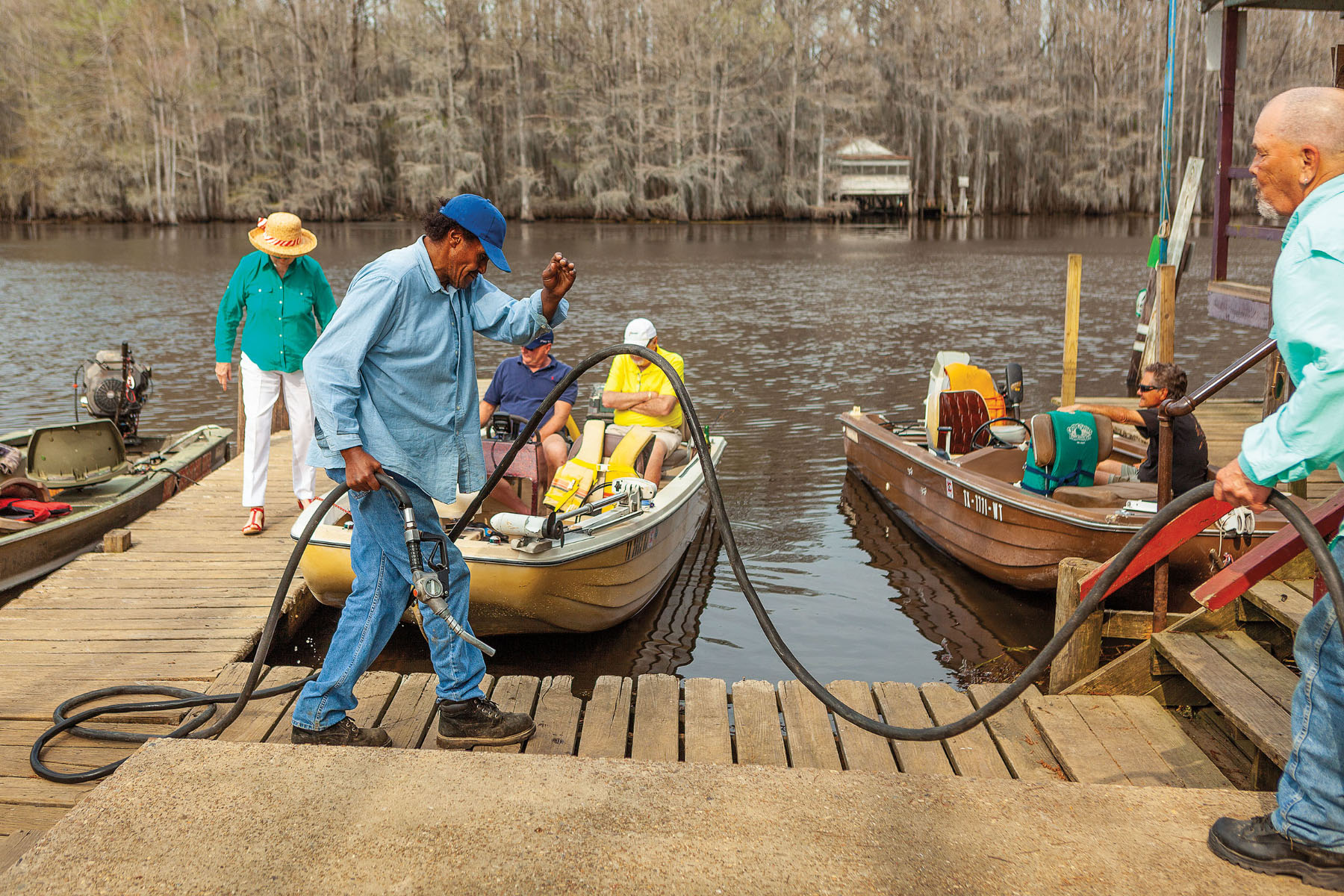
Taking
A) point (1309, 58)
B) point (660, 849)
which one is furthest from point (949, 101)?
point (660, 849)

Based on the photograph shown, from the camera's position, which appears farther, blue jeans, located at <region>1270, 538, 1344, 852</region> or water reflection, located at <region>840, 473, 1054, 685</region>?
water reflection, located at <region>840, 473, 1054, 685</region>

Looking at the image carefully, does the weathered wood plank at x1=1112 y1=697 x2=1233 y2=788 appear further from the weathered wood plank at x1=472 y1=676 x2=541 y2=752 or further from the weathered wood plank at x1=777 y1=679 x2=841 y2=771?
the weathered wood plank at x1=472 y1=676 x2=541 y2=752

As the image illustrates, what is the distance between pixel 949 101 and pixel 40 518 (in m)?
71.0

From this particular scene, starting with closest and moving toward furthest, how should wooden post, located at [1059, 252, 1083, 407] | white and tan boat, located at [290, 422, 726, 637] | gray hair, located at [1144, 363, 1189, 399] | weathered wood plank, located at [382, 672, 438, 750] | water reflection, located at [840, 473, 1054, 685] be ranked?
weathered wood plank, located at [382, 672, 438, 750], white and tan boat, located at [290, 422, 726, 637], gray hair, located at [1144, 363, 1189, 399], water reflection, located at [840, 473, 1054, 685], wooden post, located at [1059, 252, 1083, 407]

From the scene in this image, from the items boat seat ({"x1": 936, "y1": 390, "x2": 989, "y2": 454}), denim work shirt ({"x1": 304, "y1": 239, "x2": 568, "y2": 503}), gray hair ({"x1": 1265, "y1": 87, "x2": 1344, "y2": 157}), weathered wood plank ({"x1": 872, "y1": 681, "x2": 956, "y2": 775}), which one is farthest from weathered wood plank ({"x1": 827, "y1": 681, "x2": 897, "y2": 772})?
boat seat ({"x1": 936, "y1": 390, "x2": 989, "y2": 454})

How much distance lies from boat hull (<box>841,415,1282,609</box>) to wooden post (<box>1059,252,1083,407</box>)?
129 inches

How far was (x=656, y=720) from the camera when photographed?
427 centimetres

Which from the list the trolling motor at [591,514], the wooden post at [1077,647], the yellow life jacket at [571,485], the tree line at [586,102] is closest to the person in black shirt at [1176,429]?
the wooden post at [1077,647]

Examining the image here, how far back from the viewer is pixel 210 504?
8.44m

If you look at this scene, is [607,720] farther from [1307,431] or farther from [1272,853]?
[1307,431]

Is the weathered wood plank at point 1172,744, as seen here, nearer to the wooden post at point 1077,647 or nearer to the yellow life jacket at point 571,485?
the wooden post at point 1077,647

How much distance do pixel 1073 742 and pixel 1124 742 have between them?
0.18 metres

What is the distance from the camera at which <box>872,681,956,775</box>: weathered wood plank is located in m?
3.98

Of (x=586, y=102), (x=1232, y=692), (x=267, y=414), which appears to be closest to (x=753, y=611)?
(x=1232, y=692)
